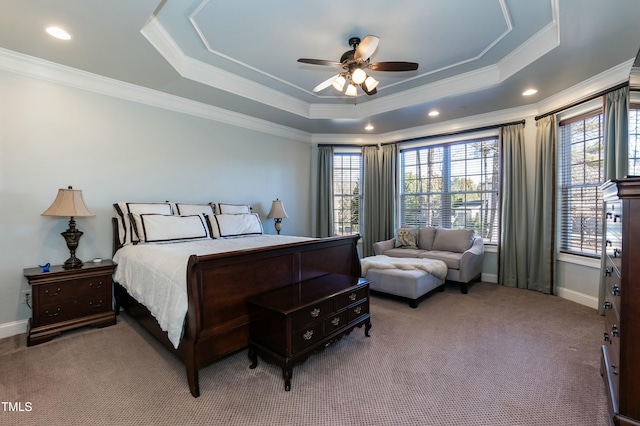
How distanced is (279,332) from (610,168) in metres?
3.85

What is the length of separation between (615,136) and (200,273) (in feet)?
14.1

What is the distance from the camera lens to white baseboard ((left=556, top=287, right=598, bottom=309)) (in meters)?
3.50

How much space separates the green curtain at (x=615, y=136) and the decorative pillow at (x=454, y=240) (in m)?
1.61

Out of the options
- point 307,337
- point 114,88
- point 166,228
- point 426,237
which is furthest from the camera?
point 426,237

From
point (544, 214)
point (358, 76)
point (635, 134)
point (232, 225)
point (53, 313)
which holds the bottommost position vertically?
point (53, 313)

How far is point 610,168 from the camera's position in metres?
3.13

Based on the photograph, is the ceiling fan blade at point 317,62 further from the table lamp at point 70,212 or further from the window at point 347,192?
the window at point 347,192

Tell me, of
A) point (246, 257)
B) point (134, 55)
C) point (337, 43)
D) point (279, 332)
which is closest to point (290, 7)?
point (337, 43)

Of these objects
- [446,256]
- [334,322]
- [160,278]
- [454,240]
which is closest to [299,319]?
[334,322]

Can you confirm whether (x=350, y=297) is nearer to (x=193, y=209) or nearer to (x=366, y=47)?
(x=366, y=47)

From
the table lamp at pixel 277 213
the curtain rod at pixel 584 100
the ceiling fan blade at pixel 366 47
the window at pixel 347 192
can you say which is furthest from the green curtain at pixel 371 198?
the ceiling fan blade at pixel 366 47

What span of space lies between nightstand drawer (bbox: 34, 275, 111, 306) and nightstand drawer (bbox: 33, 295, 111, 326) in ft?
0.16

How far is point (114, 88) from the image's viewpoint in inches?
133

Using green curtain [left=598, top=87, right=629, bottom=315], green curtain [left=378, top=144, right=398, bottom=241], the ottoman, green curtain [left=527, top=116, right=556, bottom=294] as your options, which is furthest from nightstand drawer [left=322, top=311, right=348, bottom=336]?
green curtain [left=378, top=144, right=398, bottom=241]
